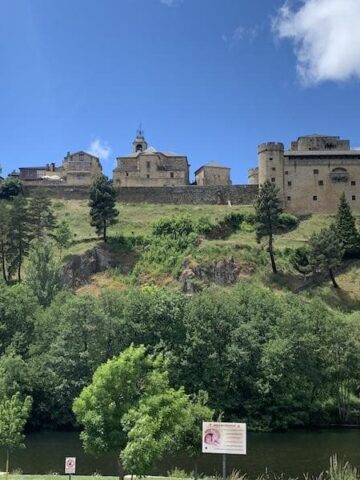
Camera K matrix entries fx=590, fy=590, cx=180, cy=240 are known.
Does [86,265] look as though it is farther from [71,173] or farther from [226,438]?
[226,438]

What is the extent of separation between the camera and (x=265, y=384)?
48562mm

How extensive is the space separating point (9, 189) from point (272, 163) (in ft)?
143

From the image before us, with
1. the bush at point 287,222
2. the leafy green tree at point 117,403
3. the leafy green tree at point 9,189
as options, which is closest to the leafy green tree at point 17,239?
the leafy green tree at point 9,189

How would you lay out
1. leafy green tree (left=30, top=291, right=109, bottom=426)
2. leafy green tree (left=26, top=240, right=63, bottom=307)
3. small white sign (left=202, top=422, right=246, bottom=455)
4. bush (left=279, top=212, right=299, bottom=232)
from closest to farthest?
small white sign (left=202, top=422, right=246, bottom=455) → leafy green tree (left=30, top=291, right=109, bottom=426) → leafy green tree (left=26, top=240, right=63, bottom=307) → bush (left=279, top=212, right=299, bottom=232)

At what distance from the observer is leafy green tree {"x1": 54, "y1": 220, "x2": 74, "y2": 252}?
8112 centimetres

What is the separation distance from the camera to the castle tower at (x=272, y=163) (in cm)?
9500

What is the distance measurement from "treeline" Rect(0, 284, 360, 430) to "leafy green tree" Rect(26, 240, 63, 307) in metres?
9.49

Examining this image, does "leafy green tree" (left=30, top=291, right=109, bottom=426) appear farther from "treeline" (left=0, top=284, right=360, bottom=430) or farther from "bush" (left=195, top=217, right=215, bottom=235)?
"bush" (left=195, top=217, right=215, bottom=235)

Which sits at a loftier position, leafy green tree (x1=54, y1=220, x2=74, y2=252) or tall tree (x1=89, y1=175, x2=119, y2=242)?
tall tree (x1=89, y1=175, x2=119, y2=242)

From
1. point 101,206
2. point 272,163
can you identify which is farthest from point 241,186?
point 101,206

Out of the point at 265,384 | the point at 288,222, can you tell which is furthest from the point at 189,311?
the point at 288,222

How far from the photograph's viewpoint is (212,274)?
74812 mm

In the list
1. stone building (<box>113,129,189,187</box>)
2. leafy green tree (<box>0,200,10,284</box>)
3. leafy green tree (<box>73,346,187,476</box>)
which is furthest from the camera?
stone building (<box>113,129,189,187</box>)

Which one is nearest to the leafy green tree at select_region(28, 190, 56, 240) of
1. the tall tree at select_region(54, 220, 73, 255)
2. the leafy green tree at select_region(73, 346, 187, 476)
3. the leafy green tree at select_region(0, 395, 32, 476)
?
the tall tree at select_region(54, 220, 73, 255)
